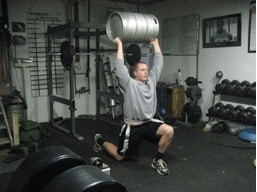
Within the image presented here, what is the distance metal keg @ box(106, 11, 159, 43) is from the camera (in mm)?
2980

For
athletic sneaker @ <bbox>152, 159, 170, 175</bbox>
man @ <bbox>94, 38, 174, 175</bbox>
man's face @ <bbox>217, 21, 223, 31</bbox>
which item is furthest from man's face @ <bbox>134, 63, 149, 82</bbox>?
man's face @ <bbox>217, 21, 223, 31</bbox>

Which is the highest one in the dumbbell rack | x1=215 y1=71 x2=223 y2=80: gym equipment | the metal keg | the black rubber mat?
the metal keg

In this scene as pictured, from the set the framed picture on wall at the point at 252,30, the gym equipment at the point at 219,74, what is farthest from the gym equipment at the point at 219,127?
the framed picture on wall at the point at 252,30

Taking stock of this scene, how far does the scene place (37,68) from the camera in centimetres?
495

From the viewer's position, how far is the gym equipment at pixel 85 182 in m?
1.15

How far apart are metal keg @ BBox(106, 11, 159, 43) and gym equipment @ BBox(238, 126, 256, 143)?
200 centimetres

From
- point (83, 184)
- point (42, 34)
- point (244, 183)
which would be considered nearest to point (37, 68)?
point (42, 34)

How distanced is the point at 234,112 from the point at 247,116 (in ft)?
0.73

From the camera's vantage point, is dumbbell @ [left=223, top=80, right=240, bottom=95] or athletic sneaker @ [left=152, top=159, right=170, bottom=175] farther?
dumbbell @ [left=223, top=80, right=240, bottom=95]

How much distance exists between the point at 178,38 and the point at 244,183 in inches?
137

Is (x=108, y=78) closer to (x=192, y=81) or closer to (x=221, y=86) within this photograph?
(x=192, y=81)

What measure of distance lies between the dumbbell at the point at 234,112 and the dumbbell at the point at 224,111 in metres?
0.05

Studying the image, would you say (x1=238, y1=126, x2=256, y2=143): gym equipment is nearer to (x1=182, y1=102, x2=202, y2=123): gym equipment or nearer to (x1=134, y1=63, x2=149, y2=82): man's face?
(x1=182, y1=102, x2=202, y2=123): gym equipment

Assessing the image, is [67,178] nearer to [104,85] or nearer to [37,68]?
[37,68]
